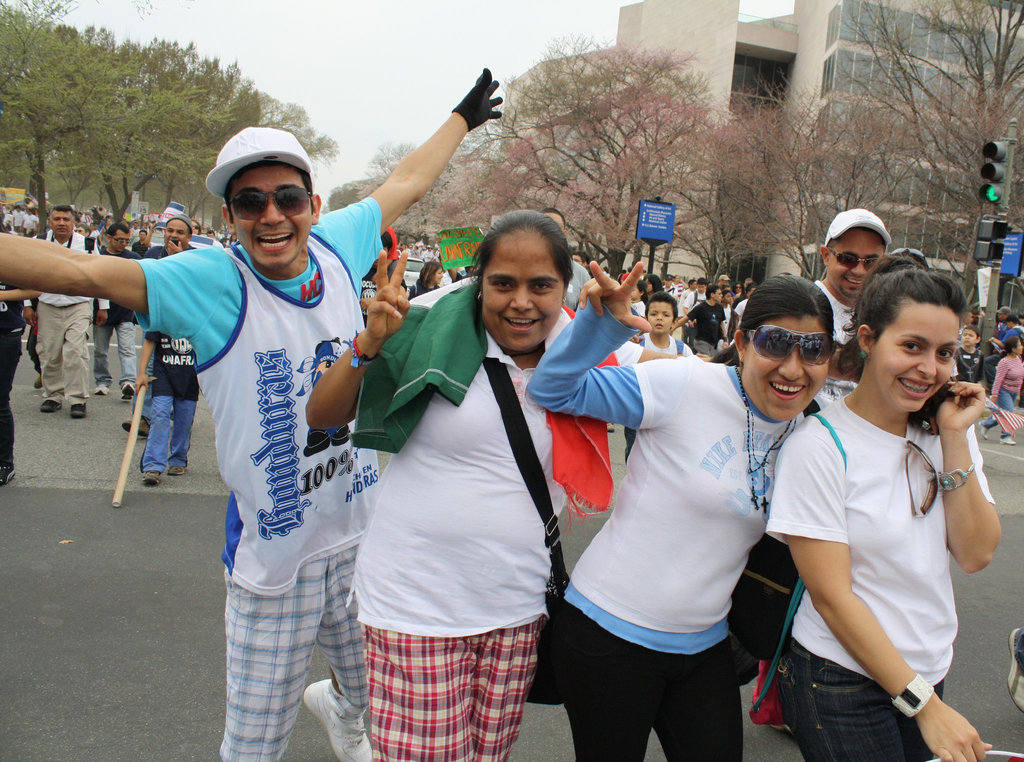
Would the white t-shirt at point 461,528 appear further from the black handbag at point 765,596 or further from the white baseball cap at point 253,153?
the white baseball cap at point 253,153

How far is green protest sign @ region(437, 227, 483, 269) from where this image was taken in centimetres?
296

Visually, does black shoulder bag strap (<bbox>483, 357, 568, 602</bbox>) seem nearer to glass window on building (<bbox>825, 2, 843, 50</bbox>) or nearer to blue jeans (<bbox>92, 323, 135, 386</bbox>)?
blue jeans (<bbox>92, 323, 135, 386</bbox>)

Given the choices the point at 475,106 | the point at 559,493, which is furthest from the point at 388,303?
the point at 475,106

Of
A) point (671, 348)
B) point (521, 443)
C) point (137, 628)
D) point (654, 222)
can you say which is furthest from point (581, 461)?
point (654, 222)

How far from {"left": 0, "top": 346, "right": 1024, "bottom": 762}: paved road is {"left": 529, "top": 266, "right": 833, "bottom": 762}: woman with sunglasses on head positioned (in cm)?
121

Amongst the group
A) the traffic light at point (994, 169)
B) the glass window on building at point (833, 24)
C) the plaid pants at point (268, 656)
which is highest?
the glass window on building at point (833, 24)

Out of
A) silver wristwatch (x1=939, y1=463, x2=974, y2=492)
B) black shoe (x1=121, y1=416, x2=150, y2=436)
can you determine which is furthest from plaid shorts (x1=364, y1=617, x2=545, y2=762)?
black shoe (x1=121, y1=416, x2=150, y2=436)

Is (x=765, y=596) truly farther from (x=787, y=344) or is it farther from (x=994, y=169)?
(x=994, y=169)

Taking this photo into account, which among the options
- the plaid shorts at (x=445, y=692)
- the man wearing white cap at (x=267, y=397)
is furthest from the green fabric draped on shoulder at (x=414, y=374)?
the plaid shorts at (x=445, y=692)

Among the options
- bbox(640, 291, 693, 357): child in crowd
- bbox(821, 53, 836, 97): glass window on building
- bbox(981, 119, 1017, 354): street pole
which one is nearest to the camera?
bbox(640, 291, 693, 357): child in crowd

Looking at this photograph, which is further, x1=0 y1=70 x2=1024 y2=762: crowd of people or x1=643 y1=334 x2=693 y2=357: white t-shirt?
x1=643 y1=334 x2=693 y2=357: white t-shirt

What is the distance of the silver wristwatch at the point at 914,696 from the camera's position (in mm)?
1760

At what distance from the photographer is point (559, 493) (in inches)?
85.0

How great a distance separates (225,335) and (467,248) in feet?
3.65
